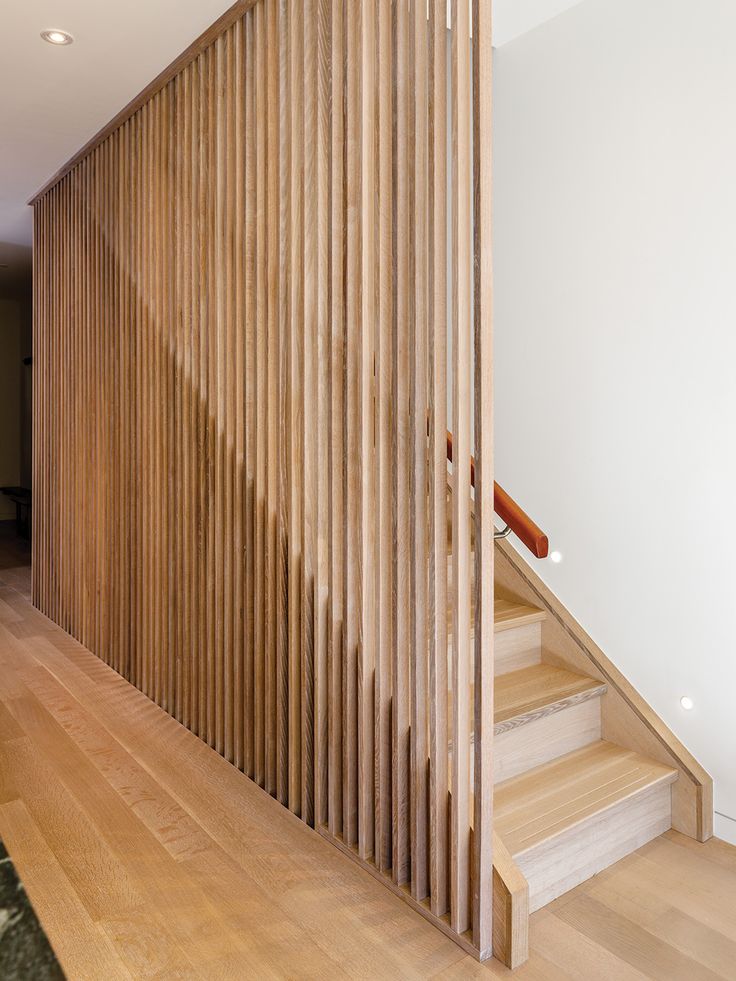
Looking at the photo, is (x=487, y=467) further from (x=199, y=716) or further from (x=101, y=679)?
(x=101, y=679)

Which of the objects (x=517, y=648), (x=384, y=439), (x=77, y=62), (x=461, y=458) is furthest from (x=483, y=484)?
(x=77, y=62)

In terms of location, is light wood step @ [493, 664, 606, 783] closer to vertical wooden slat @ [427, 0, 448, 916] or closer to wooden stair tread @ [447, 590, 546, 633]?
wooden stair tread @ [447, 590, 546, 633]

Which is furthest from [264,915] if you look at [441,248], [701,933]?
[441,248]

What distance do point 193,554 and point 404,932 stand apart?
4.97 ft

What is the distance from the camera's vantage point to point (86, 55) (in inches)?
106

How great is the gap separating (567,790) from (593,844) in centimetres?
17

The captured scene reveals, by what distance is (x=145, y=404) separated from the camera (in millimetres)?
3145

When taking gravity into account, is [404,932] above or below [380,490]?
below

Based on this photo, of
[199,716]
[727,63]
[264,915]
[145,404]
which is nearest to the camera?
[264,915]

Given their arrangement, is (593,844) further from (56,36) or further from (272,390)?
(56,36)

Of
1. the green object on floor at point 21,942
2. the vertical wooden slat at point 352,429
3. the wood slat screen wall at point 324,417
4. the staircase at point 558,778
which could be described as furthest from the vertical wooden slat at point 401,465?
the green object on floor at point 21,942

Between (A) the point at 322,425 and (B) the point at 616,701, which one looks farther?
(B) the point at 616,701

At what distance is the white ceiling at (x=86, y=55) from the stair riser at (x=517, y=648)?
223 centimetres

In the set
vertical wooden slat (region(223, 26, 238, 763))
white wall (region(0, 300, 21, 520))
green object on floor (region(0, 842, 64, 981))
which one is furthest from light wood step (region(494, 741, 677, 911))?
white wall (region(0, 300, 21, 520))
